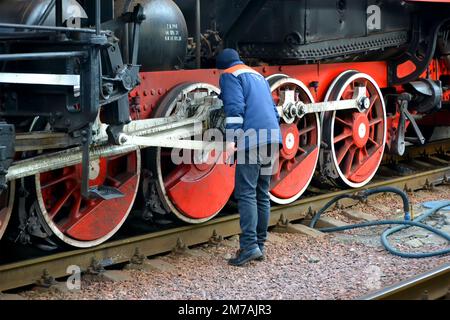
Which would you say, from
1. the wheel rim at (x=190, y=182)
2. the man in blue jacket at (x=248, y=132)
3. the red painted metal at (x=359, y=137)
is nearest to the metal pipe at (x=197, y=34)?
the wheel rim at (x=190, y=182)

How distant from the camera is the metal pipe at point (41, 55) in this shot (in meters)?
4.68

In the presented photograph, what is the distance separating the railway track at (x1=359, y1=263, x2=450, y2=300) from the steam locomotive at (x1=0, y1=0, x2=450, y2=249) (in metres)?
1.86

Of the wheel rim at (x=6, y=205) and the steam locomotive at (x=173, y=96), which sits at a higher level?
the steam locomotive at (x=173, y=96)

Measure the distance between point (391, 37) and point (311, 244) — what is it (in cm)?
282

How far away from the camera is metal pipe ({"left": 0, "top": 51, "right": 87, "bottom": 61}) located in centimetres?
468

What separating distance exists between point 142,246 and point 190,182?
0.68 m

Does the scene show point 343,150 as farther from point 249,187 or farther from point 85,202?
point 85,202

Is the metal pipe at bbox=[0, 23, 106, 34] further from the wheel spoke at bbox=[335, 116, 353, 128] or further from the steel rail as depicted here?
the wheel spoke at bbox=[335, 116, 353, 128]

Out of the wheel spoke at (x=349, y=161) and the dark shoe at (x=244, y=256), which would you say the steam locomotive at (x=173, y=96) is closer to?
the wheel spoke at (x=349, y=161)

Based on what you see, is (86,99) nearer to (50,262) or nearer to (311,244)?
(50,262)

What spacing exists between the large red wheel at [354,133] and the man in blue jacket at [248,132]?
1.85 metres

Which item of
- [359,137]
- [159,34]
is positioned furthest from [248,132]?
[359,137]

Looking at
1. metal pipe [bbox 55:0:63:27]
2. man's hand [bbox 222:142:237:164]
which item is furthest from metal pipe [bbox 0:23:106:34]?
man's hand [bbox 222:142:237:164]
